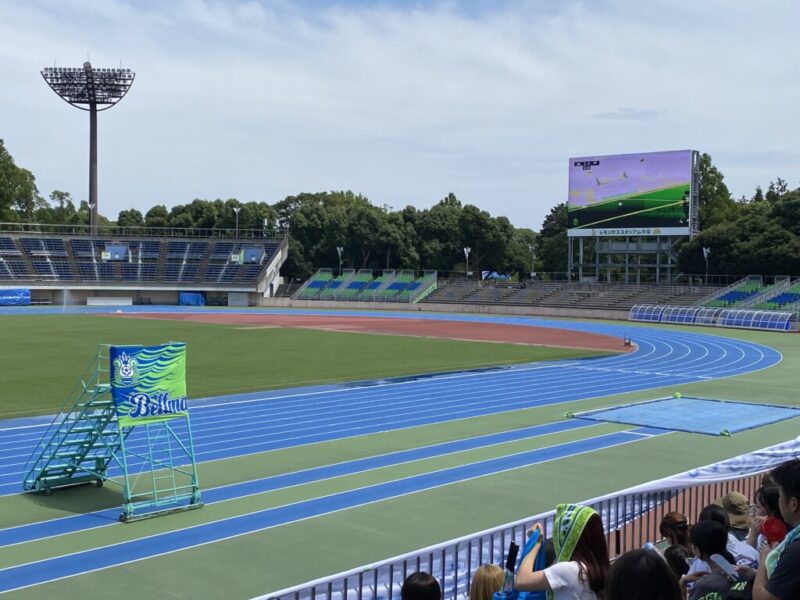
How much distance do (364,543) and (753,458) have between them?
5.63m

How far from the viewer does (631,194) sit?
6362cm

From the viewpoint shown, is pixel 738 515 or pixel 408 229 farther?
pixel 408 229

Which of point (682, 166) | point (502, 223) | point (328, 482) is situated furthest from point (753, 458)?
point (502, 223)

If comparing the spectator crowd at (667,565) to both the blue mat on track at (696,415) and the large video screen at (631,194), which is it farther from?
the large video screen at (631,194)

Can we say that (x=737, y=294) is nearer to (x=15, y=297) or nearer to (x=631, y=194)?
(x=631, y=194)

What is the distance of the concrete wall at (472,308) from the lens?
63844 millimetres

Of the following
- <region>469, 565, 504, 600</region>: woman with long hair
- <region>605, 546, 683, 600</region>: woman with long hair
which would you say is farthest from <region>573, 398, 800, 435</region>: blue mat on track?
<region>605, 546, 683, 600</region>: woman with long hair

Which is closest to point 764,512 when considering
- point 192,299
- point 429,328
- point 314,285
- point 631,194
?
point 429,328

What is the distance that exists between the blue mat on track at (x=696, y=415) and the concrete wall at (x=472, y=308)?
3918 cm

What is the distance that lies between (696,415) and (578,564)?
18.3 metres

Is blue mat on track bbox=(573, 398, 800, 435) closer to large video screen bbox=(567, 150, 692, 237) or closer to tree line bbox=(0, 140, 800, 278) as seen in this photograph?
large video screen bbox=(567, 150, 692, 237)

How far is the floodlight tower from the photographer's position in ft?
274

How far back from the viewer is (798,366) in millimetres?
33219

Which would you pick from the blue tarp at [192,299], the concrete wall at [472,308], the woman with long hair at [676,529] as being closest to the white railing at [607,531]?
the woman with long hair at [676,529]
